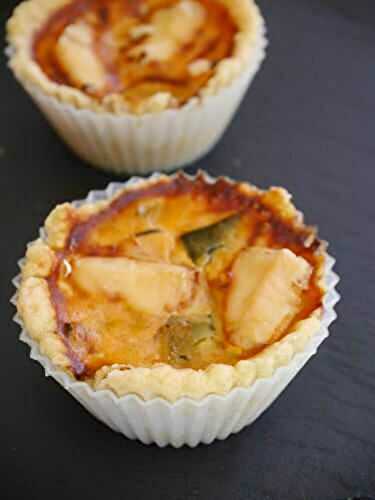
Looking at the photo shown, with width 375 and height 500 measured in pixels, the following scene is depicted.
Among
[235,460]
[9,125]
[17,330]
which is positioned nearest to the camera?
[235,460]

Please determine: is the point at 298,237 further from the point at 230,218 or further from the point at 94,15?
the point at 94,15

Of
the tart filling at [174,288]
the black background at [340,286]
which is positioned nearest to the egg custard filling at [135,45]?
the black background at [340,286]

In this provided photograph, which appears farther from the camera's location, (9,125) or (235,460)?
(9,125)

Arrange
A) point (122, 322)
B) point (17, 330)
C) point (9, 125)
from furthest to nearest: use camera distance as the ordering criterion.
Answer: point (9, 125)
point (17, 330)
point (122, 322)

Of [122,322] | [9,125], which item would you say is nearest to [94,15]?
[9,125]

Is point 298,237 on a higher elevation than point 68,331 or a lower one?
higher

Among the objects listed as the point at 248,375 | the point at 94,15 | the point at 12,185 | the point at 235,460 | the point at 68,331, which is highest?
the point at 94,15

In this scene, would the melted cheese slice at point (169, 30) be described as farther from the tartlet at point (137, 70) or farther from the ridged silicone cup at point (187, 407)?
the ridged silicone cup at point (187, 407)
